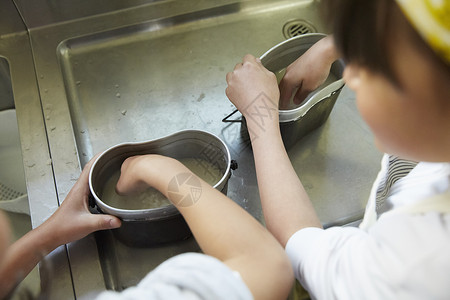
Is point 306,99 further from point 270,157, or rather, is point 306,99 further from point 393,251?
point 393,251

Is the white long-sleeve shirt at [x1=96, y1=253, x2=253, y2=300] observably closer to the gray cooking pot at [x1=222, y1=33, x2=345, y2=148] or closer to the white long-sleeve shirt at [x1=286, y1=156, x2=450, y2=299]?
the white long-sleeve shirt at [x1=286, y1=156, x2=450, y2=299]

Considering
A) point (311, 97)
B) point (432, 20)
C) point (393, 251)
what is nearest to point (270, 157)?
point (311, 97)

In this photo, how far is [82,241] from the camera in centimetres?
63

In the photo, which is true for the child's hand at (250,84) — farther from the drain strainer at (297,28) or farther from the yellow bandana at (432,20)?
the yellow bandana at (432,20)

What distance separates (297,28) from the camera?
2.93 feet

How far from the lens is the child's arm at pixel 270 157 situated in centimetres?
55

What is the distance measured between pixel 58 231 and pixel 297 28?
0.67 meters

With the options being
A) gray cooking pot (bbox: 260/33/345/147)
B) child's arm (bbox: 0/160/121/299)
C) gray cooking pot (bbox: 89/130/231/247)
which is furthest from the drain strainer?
child's arm (bbox: 0/160/121/299)

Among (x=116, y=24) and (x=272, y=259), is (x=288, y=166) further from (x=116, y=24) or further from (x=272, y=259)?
(x=116, y=24)

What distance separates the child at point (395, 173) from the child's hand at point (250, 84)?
0.16 metres

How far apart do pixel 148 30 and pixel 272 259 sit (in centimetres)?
63

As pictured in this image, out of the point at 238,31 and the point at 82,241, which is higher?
the point at 238,31

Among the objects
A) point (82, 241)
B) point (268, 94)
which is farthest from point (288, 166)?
point (82, 241)

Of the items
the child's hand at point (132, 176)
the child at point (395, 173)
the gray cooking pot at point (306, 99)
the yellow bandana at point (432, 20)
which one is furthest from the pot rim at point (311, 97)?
the yellow bandana at point (432, 20)
